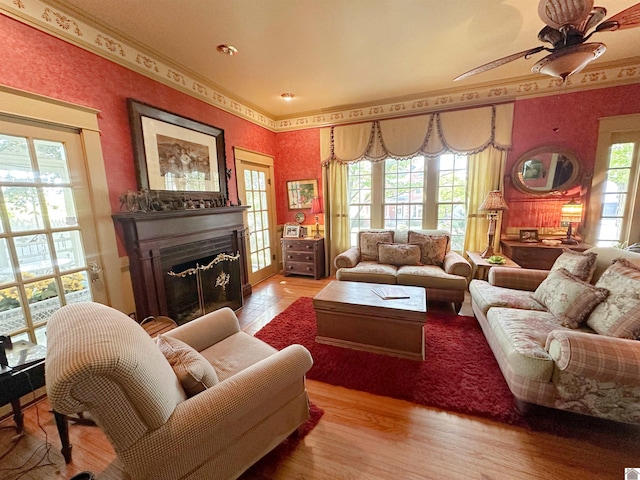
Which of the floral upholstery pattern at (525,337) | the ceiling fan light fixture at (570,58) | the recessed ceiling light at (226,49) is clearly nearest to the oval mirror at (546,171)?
the ceiling fan light fixture at (570,58)

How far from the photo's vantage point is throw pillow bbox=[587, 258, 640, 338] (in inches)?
59.2

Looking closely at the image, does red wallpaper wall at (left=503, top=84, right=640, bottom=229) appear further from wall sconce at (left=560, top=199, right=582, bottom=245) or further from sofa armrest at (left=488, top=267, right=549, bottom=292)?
sofa armrest at (left=488, top=267, right=549, bottom=292)

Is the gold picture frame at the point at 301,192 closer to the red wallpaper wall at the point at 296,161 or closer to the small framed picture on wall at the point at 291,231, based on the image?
the red wallpaper wall at the point at 296,161

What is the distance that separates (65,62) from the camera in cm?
189

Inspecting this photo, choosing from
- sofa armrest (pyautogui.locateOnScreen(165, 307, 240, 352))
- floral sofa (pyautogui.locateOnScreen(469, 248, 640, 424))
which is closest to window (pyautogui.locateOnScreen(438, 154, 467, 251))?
floral sofa (pyautogui.locateOnScreen(469, 248, 640, 424))

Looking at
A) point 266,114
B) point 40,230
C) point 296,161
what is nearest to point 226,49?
point 266,114

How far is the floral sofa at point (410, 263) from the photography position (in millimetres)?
2982

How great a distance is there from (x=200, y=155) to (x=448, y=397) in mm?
3325

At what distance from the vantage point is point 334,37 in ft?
7.50

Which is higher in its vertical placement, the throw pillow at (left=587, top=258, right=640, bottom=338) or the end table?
the throw pillow at (left=587, top=258, right=640, bottom=338)

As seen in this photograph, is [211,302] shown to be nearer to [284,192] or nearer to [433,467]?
[284,192]

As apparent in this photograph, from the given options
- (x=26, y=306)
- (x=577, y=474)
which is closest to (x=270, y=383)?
(x=577, y=474)

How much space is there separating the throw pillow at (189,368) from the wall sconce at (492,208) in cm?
344

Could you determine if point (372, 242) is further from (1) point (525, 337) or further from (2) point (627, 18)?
(2) point (627, 18)
